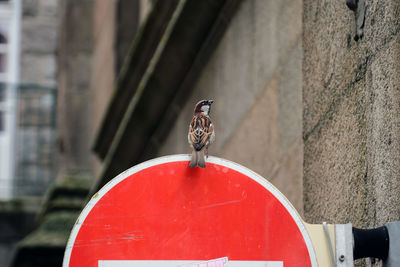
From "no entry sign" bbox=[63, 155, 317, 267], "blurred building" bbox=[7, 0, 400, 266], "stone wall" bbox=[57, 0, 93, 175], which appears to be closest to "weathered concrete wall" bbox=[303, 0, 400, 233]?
"blurred building" bbox=[7, 0, 400, 266]

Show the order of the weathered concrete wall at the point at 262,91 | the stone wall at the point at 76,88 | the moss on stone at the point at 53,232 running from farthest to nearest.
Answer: the stone wall at the point at 76,88 < the moss on stone at the point at 53,232 < the weathered concrete wall at the point at 262,91

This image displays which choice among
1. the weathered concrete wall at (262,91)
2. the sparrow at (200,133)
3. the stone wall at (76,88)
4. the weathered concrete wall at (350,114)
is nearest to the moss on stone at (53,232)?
the stone wall at (76,88)

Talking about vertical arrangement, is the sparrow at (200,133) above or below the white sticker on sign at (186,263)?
above

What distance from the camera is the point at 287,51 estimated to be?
A: 4336mm

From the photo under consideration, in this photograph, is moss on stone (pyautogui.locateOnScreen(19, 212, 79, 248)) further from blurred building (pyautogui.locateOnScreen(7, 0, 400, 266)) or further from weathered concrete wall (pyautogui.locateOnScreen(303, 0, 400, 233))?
weathered concrete wall (pyautogui.locateOnScreen(303, 0, 400, 233))

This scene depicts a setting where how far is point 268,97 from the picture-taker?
4.64 m

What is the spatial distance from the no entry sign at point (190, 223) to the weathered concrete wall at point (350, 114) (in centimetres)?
33

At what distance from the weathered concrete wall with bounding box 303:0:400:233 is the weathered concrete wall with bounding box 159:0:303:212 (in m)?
0.55

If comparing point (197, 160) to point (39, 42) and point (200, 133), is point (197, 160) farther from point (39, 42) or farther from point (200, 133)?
point (39, 42)

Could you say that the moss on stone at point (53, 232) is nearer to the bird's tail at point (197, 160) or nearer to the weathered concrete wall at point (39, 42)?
the weathered concrete wall at point (39, 42)

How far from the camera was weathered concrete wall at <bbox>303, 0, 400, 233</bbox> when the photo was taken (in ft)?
8.64

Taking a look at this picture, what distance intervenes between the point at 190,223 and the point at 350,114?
779 millimetres

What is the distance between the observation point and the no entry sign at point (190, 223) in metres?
2.50

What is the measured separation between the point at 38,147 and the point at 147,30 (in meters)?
6.16
